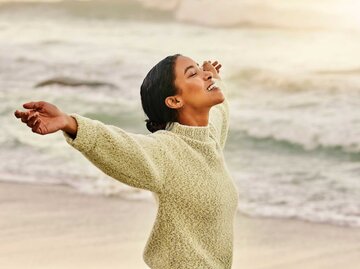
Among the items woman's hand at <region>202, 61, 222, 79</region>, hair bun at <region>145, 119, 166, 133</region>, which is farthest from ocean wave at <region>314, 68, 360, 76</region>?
hair bun at <region>145, 119, 166, 133</region>

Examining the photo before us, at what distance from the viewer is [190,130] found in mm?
2639

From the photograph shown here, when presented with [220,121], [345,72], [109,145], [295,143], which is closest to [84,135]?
[109,145]

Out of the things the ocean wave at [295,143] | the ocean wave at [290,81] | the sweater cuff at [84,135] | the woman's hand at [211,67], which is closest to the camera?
the sweater cuff at [84,135]

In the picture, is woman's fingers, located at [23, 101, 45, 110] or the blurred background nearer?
woman's fingers, located at [23, 101, 45, 110]

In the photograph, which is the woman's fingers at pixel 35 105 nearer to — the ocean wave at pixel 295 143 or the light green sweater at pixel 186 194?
the light green sweater at pixel 186 194

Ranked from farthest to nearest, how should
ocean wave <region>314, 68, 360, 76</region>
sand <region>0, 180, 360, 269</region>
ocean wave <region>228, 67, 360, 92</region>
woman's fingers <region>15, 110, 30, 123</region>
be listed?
ocean wave <region>314, 68, 360, 76</region> → ocean wave <region>228, 67, 360, 92</region> → sand <region>0, 180, 360, 269</region> → woman's fingers <region>15, 110, 30, 123</region>

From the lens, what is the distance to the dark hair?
2.62 meters

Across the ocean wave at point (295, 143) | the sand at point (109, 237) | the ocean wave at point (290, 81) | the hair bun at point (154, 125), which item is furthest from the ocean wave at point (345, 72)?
the hair bun at point (154, 125)

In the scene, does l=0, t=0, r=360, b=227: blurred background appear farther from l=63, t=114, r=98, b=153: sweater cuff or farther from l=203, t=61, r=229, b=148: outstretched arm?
l=63, t=114, r=98, b=153: sweater cuff

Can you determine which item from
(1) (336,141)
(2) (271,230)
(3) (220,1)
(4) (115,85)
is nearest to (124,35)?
(3) (220,1)

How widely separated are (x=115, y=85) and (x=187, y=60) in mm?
13200

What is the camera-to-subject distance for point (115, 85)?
15789mm

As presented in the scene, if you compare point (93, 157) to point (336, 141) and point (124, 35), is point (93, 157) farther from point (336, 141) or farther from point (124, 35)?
point (124, 35)

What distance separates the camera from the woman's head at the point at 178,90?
8.58 feet
